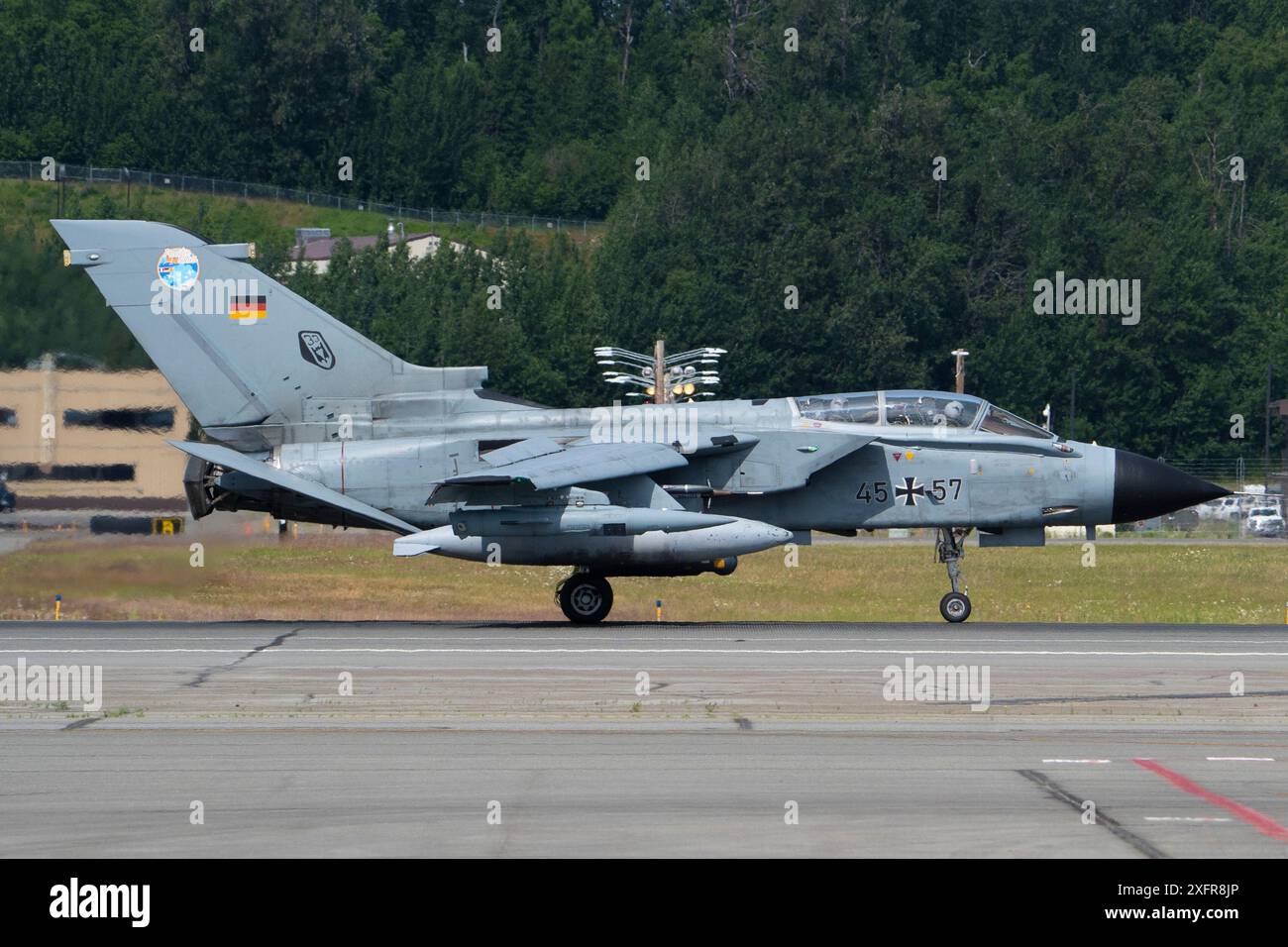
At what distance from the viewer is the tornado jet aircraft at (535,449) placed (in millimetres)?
21766

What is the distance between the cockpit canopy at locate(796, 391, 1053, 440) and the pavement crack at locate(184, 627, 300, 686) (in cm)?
712

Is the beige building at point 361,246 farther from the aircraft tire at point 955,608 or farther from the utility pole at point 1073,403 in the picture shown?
the aircraft tire at point 955,608

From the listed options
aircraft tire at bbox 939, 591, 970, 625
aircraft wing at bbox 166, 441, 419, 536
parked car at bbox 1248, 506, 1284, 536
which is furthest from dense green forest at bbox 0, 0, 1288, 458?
aircraft tire at bbox 939, 591, 970, 625

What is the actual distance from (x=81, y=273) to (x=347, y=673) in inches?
457

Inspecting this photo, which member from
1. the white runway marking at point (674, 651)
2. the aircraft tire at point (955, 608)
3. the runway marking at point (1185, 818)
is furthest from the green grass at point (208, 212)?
the runway marking at point (1185, 818)

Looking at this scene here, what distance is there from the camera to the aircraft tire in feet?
72.5

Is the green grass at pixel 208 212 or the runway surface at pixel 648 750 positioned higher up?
the green grass at pixel 208 212

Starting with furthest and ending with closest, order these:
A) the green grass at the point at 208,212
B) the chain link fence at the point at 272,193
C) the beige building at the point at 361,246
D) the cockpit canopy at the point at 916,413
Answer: the chain link fence at the point at 272,193 → the beige building at the point at 361,246 → the green grass at the point at 208,212 → the cockpit canopy at the point at 916,413

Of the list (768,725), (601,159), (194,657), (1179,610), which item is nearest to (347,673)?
(194,657)

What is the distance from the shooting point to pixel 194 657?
17516mm

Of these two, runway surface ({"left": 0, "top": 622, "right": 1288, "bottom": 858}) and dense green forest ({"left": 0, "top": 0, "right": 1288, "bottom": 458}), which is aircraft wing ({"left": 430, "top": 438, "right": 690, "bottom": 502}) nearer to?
runway surface ({"left": 0, "top": 622, "right": 1288, "bottom": 858})

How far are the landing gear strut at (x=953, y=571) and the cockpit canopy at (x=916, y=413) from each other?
140 cm

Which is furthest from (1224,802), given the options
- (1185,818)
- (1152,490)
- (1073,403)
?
(1073,403)

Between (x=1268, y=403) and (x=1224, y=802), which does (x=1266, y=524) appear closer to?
(x=1268, y=403)
